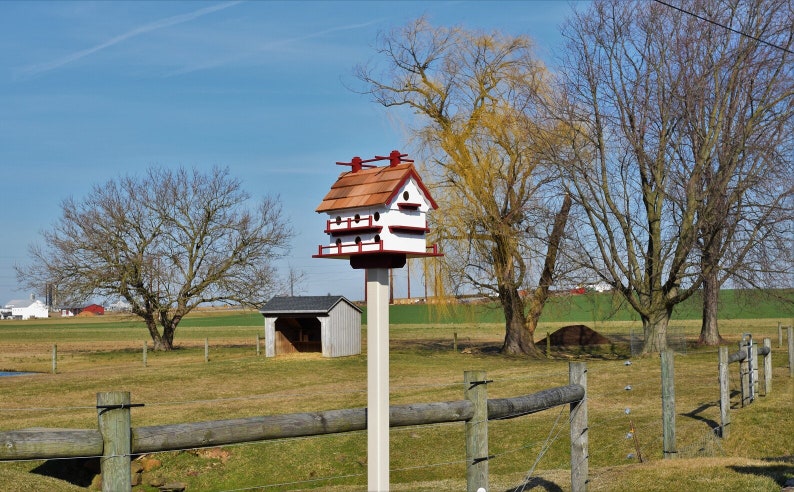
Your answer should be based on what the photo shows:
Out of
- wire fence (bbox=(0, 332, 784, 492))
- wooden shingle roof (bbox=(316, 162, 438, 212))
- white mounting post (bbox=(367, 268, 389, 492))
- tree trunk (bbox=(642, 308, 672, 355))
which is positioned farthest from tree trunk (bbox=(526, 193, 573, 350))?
white mounting post (bbox=(367, 268, 389, 492))

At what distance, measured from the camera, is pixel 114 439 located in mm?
5531

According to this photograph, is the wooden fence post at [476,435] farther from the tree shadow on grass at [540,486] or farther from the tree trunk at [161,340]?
the tree trunk at [161,340]

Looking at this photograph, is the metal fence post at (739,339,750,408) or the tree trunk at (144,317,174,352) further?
the tree trunk at (144,317,174,352)

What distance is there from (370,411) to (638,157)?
80.3 feet

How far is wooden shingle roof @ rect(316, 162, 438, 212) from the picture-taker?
596cm

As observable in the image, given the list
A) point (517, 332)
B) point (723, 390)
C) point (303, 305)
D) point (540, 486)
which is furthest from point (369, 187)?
point (517, 332)

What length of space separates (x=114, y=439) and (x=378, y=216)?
2.28 meters

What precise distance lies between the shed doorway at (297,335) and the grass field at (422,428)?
205 inches

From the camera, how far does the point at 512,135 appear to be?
34531 millimetres

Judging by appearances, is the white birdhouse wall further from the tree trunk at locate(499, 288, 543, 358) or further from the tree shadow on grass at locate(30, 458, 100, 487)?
the tree trunk at locate(499, 288, 543, 358)

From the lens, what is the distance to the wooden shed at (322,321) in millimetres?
34438

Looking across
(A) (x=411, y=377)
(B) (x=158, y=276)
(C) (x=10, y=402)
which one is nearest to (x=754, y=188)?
(A) (x=411, y=377)

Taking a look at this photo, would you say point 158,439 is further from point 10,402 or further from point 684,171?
point 684,171

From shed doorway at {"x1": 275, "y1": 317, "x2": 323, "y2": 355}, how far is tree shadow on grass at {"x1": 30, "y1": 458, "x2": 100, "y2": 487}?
23.3m
